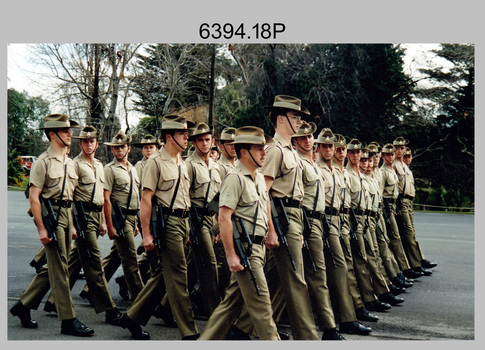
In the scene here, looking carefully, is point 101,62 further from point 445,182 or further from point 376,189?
point 376,189

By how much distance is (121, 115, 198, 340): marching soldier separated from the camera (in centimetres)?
569

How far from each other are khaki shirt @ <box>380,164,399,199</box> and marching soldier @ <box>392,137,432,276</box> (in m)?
0.41

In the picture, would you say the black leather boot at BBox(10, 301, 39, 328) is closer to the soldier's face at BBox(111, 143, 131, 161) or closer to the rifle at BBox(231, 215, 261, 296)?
the soldier's face at BBox(111, 143, 131, 161)

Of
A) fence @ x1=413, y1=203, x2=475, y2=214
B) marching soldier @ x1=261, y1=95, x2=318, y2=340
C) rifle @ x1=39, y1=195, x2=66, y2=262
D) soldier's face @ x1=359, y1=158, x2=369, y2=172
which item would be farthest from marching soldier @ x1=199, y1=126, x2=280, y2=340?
fence @ x1=413, y1=203, x2=475, y2=214

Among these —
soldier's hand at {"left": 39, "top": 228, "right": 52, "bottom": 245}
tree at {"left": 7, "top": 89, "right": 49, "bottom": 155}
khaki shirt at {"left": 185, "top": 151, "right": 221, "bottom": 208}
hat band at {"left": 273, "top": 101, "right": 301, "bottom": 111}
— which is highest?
tree at {"left": 7, "top": 89, "right": 49, "bottom": 155}

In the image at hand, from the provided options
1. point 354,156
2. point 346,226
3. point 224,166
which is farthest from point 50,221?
point 354,156

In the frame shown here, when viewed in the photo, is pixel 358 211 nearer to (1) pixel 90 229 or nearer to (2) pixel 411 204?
(2) pixel 411 204

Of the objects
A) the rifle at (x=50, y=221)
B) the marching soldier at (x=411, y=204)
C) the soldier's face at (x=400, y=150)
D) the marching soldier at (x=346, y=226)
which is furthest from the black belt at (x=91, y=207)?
the soldier's face at (x=400, y=150)

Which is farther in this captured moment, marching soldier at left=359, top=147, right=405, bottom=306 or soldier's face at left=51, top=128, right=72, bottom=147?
marching soldier at left=359, top=147, right=405, bottom=306

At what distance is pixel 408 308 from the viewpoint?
779cm

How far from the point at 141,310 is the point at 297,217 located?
6.10ft

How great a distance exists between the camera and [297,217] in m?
5.68

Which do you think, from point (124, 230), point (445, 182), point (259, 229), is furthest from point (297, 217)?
point (445, 182)

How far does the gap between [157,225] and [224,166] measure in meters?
2.24
